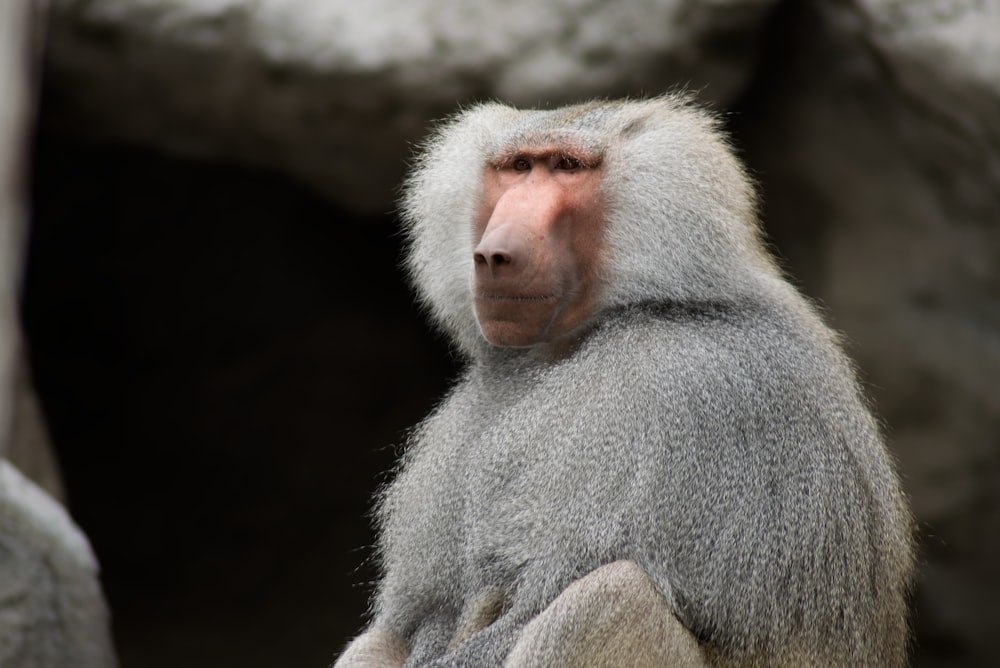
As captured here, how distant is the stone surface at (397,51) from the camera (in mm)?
5625

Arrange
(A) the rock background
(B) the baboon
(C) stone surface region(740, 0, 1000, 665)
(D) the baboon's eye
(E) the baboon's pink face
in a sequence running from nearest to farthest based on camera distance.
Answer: (B) the baboon → (E) the baboon's pink face → (D) the baboon's eye → (C) stone surface region(740, 0, 1000, 665) → (A) the rock background

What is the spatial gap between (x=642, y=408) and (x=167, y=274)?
15.8ft

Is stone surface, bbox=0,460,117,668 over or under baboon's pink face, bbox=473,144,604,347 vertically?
Answer: under

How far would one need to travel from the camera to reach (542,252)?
329 centimetres

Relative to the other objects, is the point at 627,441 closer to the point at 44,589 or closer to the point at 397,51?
the point at 44,589

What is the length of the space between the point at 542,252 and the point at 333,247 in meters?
4.15

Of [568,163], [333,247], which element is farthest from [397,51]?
[568,163]

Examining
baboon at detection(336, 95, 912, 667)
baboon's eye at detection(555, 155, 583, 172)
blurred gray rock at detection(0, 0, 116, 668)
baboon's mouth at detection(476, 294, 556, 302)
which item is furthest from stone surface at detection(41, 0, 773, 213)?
baboon's mouth at detection(476, 294, 556, 302)

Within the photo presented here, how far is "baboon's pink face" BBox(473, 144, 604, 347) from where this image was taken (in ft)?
10.7

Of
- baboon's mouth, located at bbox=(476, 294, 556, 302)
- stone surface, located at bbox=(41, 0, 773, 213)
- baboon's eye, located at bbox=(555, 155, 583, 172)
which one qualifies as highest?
stone surface, located at bbox=(41, 0, 773, 213)

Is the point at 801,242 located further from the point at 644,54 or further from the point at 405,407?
the point at 405,407

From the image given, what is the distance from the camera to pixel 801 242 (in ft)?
20.7

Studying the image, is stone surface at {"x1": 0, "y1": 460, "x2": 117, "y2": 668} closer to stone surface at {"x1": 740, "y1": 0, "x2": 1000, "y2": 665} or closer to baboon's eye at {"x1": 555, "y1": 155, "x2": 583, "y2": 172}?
baboon's eye at {"x1": 555, "y1": 155, "x2": 583, "y2": 172}

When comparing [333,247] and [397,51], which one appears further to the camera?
[333,247]
